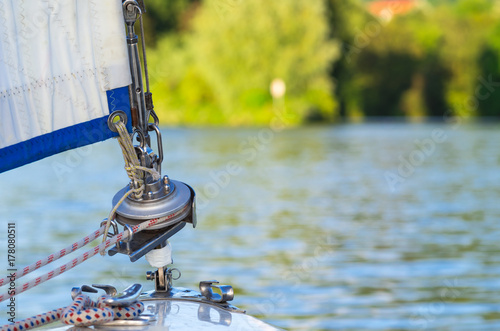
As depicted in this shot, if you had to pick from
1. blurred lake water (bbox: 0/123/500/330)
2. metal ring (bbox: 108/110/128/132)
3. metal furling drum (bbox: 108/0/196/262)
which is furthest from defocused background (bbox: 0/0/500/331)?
metal ring (bbox: 108/110/128/132)

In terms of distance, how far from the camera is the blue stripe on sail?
258 cm

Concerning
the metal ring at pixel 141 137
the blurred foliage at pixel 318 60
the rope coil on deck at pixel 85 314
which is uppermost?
the metal ring at pixel 141 137

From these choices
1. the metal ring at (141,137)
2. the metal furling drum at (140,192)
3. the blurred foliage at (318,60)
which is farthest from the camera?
the blurred foliage at (318,60)

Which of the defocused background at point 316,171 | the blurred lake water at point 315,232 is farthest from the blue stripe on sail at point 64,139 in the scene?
the defocused background at point 316,171

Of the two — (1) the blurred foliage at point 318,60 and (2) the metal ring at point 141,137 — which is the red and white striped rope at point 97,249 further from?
(1) the blurred foliage at point 318,60

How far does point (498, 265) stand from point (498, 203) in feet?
15.0

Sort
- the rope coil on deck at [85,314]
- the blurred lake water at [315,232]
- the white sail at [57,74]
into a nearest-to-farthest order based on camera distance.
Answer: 1. the rope coil on deck at [85,314]
2. the white sail at [57,74]
3. the blurred lake water at [315,232]

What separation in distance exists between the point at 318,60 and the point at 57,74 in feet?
92.1

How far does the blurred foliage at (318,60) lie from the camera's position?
30.1 m

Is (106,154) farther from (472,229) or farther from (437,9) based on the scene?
(437,9)

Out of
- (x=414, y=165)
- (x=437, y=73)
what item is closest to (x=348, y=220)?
(x=414, y=165)

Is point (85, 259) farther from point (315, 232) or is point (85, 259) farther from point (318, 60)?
point (318, 60)

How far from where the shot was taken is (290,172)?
52.1 feet

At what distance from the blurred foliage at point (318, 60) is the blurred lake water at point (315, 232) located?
10841 millimetres
